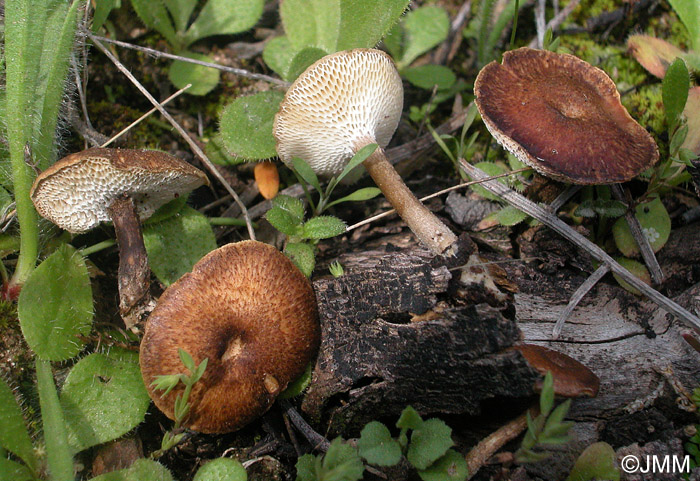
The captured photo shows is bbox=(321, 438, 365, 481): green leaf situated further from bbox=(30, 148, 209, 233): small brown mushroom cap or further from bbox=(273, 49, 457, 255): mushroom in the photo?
bbox=(30, 148, 209, 233): small brown mushroom cap

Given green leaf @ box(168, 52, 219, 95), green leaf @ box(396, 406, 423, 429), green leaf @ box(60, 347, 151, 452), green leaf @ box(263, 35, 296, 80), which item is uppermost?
green leaf @ box(263, 35, 296, 80)

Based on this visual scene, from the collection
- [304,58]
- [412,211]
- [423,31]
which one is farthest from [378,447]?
[423,31]

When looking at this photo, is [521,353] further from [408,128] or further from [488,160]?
[408,128]

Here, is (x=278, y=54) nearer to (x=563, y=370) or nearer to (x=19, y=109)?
(x=19, y=109)

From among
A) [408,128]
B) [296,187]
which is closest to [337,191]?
[296,187]

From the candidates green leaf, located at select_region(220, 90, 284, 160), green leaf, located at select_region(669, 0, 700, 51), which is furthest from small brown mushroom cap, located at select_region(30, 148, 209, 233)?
green leaf, located at select_region(669, 0, 700, 51)
